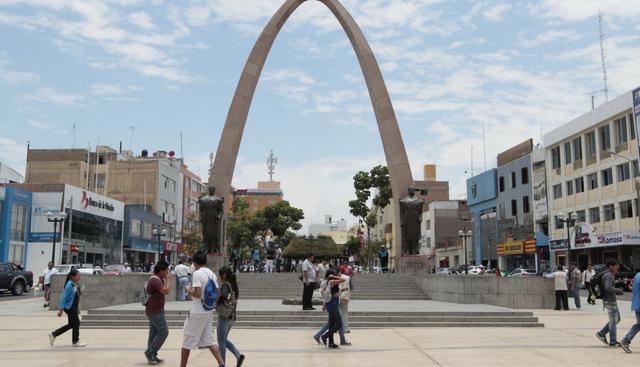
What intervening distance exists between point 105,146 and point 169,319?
55761 millimetres

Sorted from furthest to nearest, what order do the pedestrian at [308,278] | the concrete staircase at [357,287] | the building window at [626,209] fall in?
the building window at [626,209]
the concrete staircase at [357,287]
the pedestrian at [308,278]

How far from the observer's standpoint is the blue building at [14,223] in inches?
1647

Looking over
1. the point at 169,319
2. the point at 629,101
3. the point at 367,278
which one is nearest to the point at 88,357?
the point at 169,319

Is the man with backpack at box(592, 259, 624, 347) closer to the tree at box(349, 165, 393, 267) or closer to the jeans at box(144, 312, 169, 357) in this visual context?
the jeans at box(144, 312, 169, 357)

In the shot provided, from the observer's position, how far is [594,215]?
1697 inches

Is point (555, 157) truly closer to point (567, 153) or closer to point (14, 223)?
point (567, 153)

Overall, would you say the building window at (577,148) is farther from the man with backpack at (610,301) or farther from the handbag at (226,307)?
the handbag at (226,307)

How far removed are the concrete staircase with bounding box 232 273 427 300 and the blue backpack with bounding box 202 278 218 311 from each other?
14633 millimetres

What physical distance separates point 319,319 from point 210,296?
7446mm

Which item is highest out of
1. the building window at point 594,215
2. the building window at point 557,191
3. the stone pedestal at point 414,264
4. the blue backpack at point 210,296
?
the building window at point 557,191

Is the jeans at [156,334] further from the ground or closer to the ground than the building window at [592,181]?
closer to the ground

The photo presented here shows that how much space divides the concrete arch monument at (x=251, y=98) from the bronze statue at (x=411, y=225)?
59.8 inches

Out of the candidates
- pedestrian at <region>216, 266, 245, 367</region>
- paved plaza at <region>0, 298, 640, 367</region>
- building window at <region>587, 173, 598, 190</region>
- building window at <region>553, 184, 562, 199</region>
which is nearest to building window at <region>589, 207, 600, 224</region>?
building window at <region>587, 173, 598, 190</region>

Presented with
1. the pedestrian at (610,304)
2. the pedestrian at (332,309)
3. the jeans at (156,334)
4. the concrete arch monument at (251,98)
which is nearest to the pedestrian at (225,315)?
the jeans at (156,334)
